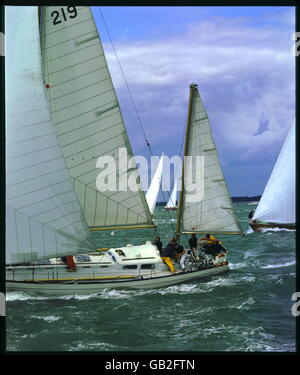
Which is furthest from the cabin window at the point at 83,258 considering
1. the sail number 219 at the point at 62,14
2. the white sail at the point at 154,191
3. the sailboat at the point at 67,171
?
the white sail at the point at 154,191

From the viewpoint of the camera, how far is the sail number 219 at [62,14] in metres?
17.9

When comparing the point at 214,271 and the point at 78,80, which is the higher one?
the point at 78,80

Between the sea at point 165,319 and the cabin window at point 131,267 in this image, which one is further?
the cabin window at point 131,267

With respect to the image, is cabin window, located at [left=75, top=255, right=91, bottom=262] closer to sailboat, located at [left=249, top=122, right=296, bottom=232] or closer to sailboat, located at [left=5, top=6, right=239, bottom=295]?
sailboat, located at [left=5, top=6, right=239, bottom=295]

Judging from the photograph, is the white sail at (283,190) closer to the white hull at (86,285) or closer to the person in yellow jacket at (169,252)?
the person in yellow jacket at (169,252)

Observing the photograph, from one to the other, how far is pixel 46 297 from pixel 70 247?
16.1 feet

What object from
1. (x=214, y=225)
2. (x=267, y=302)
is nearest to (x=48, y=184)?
(x=267, y=302)

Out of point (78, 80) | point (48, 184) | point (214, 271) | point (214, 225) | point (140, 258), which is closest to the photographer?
point (48, 184)

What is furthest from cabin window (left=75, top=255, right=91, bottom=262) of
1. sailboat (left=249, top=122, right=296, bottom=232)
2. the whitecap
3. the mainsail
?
sailboat (left=249, top=122, right=296, bottom=232)

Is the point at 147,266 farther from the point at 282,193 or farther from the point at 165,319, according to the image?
the point at 282,193

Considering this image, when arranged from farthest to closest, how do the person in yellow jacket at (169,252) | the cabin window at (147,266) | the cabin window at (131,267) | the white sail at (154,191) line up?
the white sail at (154,191), the person in yellow jacket at (169,252), the cabin window at (147,266), the cabin window at (131,267)

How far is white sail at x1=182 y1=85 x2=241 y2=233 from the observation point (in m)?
24.0
